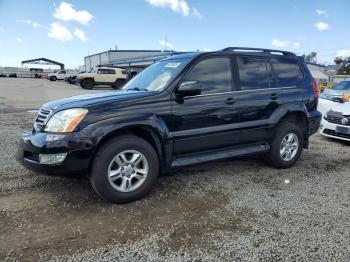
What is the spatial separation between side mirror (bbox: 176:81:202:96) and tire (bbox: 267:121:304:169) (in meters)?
1.81

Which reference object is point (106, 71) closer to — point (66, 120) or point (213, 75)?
point (213, 75)

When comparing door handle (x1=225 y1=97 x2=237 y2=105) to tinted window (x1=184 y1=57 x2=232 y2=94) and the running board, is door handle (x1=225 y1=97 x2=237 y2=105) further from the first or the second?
the running board

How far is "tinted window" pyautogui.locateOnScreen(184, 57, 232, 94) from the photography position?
14.6 feet

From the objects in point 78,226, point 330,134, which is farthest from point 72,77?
point 78,226

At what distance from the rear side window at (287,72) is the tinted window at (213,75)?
3.44 feet

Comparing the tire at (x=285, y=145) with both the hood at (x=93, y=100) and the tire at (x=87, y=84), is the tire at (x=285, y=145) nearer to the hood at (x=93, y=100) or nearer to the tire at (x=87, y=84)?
the hood at (x=93, y=100)

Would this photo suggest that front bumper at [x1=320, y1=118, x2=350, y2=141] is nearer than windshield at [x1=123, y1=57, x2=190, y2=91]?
No

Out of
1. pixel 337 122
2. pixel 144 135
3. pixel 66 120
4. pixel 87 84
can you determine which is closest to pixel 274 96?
pixel 144 135

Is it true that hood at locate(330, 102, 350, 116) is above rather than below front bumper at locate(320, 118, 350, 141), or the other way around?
above

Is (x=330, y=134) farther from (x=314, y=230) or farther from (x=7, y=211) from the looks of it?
(x=7, y=211)

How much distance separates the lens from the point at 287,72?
5520mm

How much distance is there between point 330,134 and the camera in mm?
7773

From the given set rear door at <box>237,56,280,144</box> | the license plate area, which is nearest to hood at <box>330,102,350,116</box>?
the license plate area

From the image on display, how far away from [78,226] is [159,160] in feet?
4.11
